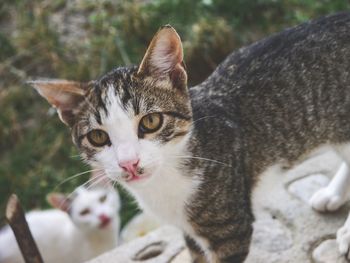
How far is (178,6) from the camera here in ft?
12.2

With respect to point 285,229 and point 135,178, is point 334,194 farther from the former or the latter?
point 135,178

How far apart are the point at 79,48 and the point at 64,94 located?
241 cm

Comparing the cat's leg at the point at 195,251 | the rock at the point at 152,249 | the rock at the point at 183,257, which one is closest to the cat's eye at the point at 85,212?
the rock at the point at 152,249

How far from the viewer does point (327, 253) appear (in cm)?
190

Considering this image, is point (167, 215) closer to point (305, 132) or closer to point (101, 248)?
point (305, 132)

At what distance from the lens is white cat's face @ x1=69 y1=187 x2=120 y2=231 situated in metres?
2.60

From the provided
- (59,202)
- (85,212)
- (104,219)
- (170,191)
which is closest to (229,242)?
(170,191)

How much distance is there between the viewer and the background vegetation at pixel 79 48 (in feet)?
11.3

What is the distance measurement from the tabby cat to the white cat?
81 centimetres

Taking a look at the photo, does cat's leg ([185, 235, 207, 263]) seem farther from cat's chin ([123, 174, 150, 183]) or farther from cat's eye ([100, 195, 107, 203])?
cat's eye ([100, 195, 107, 203])

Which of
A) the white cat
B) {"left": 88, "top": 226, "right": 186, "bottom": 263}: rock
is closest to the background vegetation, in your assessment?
the white cat

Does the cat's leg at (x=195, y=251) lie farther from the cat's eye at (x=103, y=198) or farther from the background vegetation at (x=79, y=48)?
the background vegetation at (x=79, y=48)

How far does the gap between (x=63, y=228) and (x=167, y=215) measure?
119 cm

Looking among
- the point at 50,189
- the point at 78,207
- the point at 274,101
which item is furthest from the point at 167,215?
the point at 50,189
